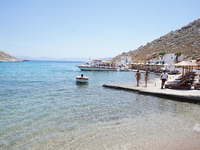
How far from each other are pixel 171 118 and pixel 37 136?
21.0ft

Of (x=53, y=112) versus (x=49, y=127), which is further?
(x=53, y=112)

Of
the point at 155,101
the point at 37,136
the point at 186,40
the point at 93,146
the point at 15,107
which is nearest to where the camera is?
the point at 93,146

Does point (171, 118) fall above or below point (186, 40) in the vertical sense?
below

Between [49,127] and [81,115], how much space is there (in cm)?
211

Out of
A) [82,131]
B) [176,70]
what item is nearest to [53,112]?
[82,131]

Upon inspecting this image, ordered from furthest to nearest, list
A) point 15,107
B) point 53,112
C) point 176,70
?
point 176,70 → point 15,107 → point 53,112

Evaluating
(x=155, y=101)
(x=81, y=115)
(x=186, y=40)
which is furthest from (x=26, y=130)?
(x=186, y=40)

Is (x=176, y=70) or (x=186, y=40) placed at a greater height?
(x=186, y=40)

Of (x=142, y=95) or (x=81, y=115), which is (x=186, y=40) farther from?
(x=81, y=115)

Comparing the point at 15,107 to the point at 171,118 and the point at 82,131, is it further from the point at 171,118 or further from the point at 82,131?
the point at 171,118

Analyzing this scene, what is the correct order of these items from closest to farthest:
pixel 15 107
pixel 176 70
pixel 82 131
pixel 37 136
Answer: pixel 37 136 < pixel 82 131 < pixel 15 107 < pixel 176 70

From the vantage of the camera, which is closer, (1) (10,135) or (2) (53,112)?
(1) (10,135)

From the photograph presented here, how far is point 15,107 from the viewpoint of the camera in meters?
10.7

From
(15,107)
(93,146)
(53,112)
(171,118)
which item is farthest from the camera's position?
(15,107)
